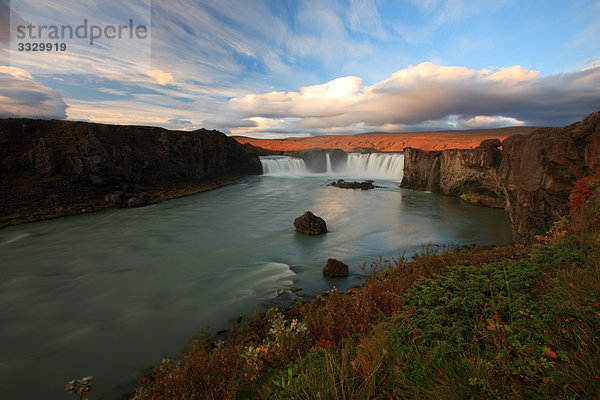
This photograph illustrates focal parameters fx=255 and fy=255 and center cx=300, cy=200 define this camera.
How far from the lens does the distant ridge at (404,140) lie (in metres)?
106

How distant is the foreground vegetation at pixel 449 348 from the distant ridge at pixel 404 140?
108m

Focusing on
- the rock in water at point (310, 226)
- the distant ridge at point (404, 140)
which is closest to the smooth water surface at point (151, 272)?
the rock in water at point (310, 226)

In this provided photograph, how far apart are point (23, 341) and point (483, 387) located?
8.99 meters

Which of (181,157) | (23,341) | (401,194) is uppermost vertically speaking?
(181,157)

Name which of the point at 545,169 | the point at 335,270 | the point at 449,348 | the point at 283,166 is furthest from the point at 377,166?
the point at 449,348

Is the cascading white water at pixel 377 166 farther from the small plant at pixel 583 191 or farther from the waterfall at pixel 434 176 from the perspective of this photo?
the small plant at pixel 583 191

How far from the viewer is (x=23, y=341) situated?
19.5 ft

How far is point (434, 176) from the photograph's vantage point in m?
28.1

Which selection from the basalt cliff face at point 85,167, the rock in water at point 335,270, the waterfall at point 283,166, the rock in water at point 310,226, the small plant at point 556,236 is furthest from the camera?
the waterfall at point 283,166

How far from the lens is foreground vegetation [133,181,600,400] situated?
203 cm

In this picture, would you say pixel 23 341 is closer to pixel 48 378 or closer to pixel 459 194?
pixel 48 378

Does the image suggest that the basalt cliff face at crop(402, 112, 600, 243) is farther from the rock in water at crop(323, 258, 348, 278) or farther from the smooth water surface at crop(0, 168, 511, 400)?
the rock in water at crop(323, 258, 348, 278)

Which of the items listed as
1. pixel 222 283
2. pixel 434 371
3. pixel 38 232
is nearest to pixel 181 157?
pixel 38 232

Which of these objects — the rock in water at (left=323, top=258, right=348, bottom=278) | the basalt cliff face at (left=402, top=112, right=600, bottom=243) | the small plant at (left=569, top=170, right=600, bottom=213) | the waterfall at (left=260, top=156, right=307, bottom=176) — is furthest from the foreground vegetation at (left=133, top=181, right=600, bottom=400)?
the waterfall at (left=260, top=156, right=307, bottom=176)
